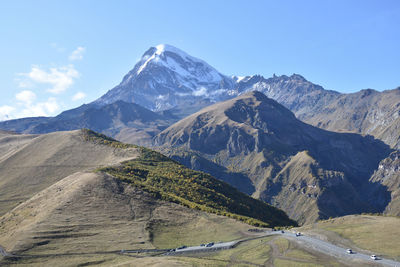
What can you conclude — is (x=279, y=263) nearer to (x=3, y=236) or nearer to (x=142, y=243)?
(x=142, y=243)

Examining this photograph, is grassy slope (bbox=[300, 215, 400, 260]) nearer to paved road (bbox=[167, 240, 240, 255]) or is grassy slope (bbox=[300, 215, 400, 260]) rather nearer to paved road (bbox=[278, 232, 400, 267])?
paved road (bbox=[278, 232, 400, 267])

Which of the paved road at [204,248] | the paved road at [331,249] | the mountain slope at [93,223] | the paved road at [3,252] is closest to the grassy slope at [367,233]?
A: the paved road at [331,249]

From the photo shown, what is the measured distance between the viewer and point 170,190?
575 feet

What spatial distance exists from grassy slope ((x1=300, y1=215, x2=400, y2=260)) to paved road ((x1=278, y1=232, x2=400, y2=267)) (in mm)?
3910

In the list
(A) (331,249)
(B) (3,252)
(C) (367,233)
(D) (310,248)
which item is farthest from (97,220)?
(C) (367,233)

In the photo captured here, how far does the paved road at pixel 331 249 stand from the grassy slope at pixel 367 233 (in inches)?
154

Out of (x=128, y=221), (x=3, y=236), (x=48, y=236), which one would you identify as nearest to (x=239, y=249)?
(x=128, y=221)

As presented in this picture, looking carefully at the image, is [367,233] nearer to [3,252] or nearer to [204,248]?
[204,248]

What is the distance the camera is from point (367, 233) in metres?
106

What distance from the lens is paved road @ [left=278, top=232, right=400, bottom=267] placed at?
276 ft

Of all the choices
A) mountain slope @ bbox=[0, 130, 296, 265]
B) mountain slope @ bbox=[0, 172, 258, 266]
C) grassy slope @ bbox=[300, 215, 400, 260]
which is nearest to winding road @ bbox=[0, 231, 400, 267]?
grassy slope @ bbox=[300, 215, 400, 260]

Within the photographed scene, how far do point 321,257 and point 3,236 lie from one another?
9876cm

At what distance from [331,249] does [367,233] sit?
18078mm

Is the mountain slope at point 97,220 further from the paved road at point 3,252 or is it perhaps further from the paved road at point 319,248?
the paved road at point 319,248
